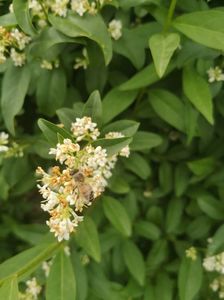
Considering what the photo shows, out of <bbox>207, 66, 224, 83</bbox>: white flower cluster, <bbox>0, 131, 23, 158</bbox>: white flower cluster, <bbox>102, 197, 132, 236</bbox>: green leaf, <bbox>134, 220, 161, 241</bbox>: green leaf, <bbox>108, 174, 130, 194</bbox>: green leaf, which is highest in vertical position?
<bbox>207, 66, 224, 83</bbox>: white flower cluster

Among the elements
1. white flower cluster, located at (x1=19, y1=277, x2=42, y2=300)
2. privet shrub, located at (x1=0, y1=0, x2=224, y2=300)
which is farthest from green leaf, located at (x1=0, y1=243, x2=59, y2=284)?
white flower cluster, located at (x1=19, y1=277, x2=42, y2=300)

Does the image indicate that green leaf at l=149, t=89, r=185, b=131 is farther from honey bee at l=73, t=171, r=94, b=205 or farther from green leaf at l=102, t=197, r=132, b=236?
honey bee at l=73, t=171, r=94, b=205

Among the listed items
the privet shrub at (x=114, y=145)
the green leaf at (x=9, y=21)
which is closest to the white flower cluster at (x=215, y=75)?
the privet shrub at (x=114, y=145)

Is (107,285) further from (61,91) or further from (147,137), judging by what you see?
(61,91)

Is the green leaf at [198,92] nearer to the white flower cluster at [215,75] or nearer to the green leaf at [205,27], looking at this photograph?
the white flower cluster at [215,75]

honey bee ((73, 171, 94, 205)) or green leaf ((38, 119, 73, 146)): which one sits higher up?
green leaf ((38, 119, 73, 146))

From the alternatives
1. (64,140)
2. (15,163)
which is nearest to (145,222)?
(15,163)
